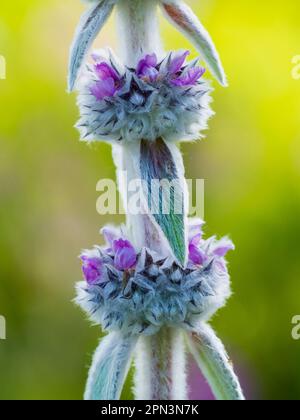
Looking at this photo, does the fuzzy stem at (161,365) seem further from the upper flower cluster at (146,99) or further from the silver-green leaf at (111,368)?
the upper flower cluster at (146,99)

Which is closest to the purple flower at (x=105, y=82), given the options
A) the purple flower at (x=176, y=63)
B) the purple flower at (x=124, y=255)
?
the purple flower at (x=176, y=63)

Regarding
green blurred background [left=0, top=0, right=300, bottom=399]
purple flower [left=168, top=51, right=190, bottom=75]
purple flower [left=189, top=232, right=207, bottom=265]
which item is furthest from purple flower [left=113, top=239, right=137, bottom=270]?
green blurred background [left=0, top=0, right=300, bottom=399]

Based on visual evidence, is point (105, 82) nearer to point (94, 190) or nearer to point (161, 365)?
point (161, 365)

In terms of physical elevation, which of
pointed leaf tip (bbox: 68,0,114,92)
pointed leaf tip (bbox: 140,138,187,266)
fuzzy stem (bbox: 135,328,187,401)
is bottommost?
fuzzy stem (bbox: 135,328,187,401)

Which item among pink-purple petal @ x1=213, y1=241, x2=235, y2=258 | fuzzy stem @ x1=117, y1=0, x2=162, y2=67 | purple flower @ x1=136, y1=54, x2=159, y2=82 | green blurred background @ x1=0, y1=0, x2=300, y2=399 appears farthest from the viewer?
green blurred background @ x1=0, y1=0, x2=300, y2=399

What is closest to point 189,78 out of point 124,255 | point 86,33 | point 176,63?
point 176,63

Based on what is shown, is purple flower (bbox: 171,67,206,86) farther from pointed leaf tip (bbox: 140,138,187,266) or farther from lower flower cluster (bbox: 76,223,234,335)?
lower flower cluster (bbox: 76,223,234,335)
